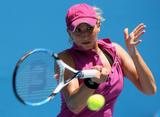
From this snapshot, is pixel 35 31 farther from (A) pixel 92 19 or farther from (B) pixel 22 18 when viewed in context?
(A) pixel 92 19

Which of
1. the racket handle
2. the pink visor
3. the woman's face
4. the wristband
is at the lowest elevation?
the wristband

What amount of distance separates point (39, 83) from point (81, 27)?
0.26m

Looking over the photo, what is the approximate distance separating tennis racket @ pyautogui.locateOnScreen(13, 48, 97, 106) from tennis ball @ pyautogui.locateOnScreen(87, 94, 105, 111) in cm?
8

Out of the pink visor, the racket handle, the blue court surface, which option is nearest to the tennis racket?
the racket handle

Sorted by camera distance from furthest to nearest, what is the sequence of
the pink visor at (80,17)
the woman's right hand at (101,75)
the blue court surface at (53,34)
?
the blue court surface at (53,34) → the pink visor at (80,17) → the woman's right hand at (101,75)

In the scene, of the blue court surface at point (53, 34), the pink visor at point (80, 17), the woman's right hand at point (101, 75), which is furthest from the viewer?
the blue court surface at point (53, 34)

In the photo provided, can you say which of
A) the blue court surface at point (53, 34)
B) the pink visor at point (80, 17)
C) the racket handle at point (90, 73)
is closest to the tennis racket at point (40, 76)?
the racket handle at point (90, 73)

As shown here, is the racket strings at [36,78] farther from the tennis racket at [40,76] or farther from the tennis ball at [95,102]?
the tennis ball at [95,102]

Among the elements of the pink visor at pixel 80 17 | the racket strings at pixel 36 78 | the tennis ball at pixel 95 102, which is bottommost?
the tennis ball at pixel 95 102

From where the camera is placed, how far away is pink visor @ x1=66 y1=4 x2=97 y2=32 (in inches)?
64.9

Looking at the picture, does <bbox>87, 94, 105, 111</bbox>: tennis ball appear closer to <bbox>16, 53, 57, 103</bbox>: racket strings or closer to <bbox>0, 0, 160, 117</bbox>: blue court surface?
<bbox>16, 53, 57, 103</bbox>: racket strings

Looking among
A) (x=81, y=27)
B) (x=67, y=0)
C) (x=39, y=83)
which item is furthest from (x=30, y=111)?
(x=81, y=27)

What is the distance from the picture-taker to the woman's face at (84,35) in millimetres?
1631

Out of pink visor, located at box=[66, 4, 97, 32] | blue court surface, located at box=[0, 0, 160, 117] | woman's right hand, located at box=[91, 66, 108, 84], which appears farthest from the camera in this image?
blue court surface, located at box=[0, 0, 160, 117]
